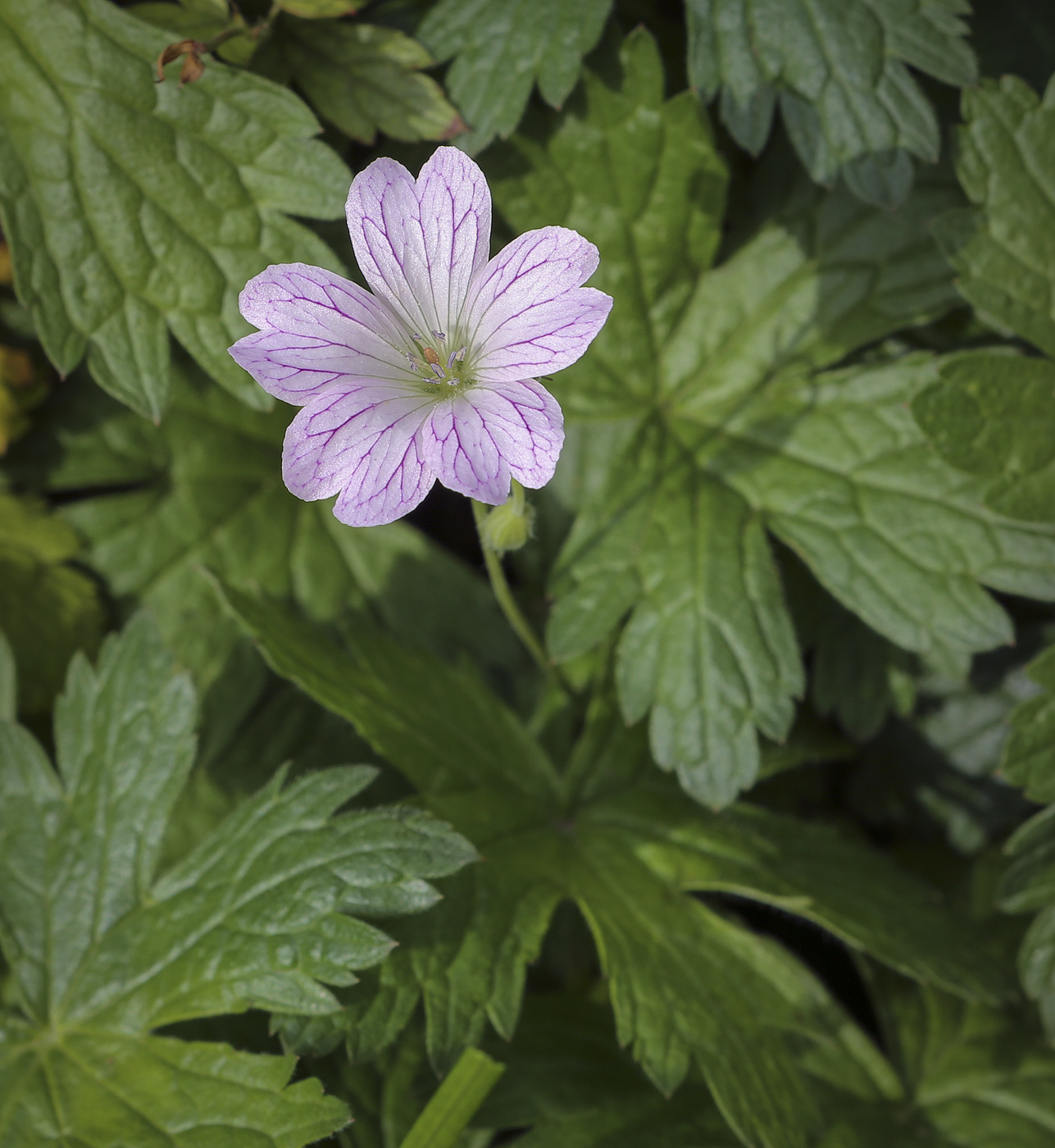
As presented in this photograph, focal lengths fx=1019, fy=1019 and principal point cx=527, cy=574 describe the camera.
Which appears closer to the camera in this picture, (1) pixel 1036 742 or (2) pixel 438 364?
Result: (2) pixel 438 364

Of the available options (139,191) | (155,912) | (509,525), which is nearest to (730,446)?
(509,525)

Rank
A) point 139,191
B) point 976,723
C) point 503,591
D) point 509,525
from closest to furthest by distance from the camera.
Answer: point 509,525, point 139,191, point 503,591, point 976,723

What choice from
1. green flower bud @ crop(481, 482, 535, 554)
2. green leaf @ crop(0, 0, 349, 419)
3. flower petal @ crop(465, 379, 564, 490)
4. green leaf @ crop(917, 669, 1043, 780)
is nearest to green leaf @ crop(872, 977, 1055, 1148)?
green leaf @ crop(917, 669, 1043, 780)

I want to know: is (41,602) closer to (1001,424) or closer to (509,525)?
(509,525)

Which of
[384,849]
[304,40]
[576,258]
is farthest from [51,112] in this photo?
[384,849]

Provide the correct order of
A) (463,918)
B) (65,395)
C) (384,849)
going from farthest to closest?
(65,395)
(463,918)
(384,849)

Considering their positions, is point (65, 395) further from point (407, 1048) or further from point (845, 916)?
point (845, 916)

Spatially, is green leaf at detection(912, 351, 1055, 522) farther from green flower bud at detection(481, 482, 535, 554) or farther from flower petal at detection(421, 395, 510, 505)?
flower petal at detection(421, 395, 510, 505)
